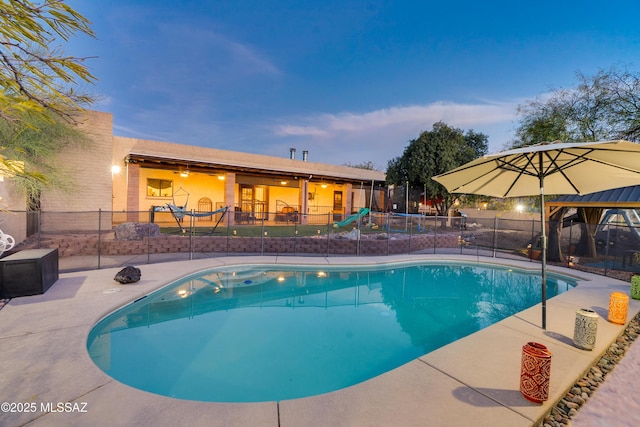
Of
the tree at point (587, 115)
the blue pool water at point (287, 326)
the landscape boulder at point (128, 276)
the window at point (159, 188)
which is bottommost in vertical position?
the blue pool water at point (287, 326)

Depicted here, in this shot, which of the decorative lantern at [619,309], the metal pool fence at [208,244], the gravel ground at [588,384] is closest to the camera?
the gravel ground at [588,384]

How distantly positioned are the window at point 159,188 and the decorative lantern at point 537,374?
16.8 m

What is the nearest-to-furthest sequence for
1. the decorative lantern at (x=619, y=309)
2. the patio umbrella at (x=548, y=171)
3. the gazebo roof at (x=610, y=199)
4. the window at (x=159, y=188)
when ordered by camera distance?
the patio umbrella at (x=548, y=171), the decorative lantern at (x=619, y=309), the gazebo roof at (x=610, y=199), the window at (x=159, y=188)

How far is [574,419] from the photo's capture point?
2.28 metres

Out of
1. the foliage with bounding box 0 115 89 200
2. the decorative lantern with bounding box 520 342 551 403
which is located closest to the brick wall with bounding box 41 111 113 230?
the foliage with bounding box 0 115 89 200

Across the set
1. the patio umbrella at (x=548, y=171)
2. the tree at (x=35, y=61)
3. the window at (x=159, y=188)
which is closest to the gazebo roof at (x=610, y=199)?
the patio umbrella at (x=548, y=171)

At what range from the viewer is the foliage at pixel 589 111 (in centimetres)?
941

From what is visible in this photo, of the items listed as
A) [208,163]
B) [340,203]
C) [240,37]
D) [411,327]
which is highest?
[240,37]

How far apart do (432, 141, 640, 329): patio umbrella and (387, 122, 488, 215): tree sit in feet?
47.7

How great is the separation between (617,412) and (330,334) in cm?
347

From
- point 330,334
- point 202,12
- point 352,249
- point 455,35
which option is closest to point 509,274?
point 352,249

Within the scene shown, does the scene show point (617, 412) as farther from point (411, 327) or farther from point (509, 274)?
point (509, 274)

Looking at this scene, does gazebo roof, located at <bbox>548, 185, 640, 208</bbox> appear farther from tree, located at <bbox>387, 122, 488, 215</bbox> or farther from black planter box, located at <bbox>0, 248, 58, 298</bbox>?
black planter box, located at <bbox>0, 248, 58, 298</bbox>

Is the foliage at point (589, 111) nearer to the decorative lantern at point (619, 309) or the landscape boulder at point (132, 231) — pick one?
the decorative lantern at point (619, 309)
